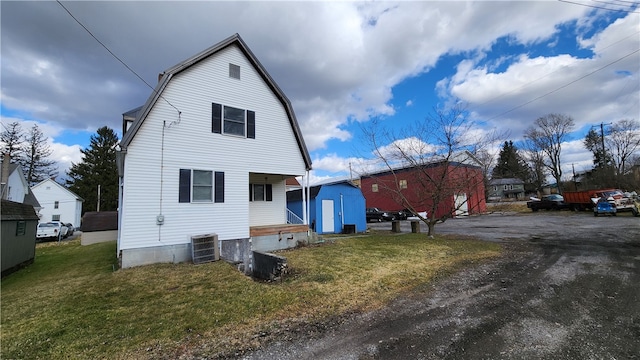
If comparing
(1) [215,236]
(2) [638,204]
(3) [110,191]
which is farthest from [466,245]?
(3) [110,191]

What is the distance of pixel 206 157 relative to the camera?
1031 cm

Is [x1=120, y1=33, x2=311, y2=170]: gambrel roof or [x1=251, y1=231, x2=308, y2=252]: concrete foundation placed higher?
[x1=120, y1=33, x2=311, y2=170]: gambrel roof

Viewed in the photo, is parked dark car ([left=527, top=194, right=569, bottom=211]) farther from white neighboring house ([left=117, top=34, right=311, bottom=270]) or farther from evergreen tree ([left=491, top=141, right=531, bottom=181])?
white neighboring house ([left=117, top=34, right=311, bottom=270])

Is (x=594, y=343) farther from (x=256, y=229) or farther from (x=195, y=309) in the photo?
(x=256, y=229)

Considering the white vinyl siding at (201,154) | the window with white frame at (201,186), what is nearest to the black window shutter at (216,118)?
the white vinyl siding at (201,154)

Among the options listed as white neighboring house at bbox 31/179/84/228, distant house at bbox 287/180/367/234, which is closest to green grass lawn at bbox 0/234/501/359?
distant house at bbox 287/180/367/234

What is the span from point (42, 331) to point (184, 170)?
6028 millimetres

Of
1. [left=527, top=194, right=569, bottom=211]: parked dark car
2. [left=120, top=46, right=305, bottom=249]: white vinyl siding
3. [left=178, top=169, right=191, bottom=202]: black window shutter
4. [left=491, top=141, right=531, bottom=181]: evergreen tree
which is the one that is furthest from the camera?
[left=491, top=141, right=531, bottom=181]: evergreen tree

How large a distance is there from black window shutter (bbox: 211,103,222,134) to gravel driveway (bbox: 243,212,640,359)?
28.2 feet

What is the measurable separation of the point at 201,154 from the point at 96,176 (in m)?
43.7

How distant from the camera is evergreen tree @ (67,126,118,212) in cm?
4244

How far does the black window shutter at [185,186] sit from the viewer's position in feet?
31.9

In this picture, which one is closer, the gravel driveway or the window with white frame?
the gravel driveway

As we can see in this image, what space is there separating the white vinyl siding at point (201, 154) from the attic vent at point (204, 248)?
0.44 meters
